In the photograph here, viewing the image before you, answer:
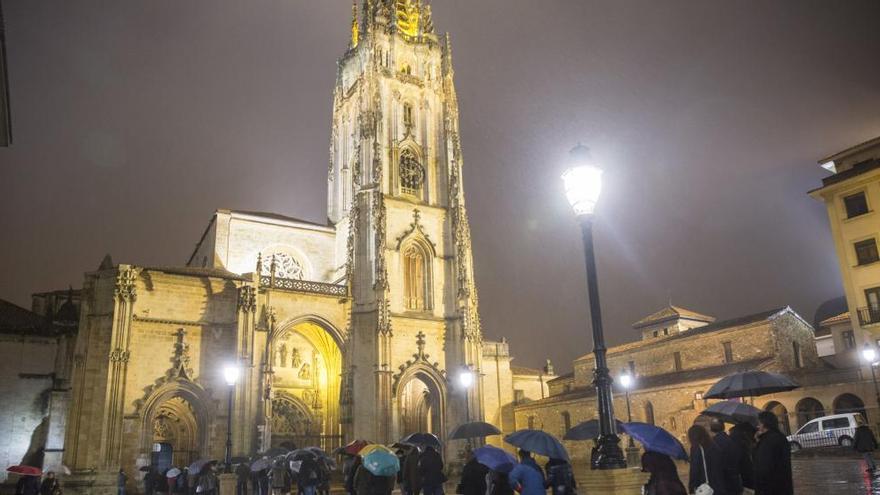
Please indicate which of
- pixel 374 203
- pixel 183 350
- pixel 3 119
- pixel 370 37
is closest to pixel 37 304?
pixel 183 350

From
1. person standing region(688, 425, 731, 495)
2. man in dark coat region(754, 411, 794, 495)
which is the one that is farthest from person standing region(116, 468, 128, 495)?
man in dark coat region(754, 411, 794, 495)

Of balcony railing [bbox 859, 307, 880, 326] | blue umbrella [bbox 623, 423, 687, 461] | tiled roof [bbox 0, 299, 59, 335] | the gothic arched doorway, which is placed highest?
tiled roof [bbox 0, 299, 59, 335]

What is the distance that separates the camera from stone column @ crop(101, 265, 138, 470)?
2388cm

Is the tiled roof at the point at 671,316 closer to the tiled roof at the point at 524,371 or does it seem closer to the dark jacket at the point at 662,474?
the tiled roof at the point at 524,371

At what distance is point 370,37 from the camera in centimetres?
3650

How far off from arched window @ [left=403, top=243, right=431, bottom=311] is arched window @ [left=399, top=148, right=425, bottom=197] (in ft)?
10.9

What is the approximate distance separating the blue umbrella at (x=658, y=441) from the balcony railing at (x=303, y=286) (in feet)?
77.3

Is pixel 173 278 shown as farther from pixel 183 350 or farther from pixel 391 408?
pixel 391 408

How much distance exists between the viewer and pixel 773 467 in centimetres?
601

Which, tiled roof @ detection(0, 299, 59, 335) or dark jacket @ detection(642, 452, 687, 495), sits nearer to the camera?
dark jacket @ detection(642, 452, 687, 495)

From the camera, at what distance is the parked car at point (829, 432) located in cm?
2155

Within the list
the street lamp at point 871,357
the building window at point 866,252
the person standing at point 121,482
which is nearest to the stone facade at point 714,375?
the street lamp at point 871,357

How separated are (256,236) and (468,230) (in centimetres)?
1124

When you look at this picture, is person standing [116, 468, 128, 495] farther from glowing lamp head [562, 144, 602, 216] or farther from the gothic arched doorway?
glowing lamp head [562, 144, 602, 216]
